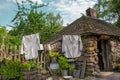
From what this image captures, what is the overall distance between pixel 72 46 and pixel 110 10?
16.1 meters

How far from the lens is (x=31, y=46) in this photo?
14.1m

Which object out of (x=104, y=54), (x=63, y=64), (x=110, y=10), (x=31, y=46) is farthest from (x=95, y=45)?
(x=110, y=10)

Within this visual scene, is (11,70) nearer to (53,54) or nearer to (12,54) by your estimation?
(12,54)

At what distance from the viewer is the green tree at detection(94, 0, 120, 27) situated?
28.1 meters

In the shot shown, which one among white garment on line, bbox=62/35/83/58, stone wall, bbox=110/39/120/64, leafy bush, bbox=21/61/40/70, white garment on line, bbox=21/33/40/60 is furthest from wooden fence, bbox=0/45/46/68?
stone wall, bbox=110/39/120/64

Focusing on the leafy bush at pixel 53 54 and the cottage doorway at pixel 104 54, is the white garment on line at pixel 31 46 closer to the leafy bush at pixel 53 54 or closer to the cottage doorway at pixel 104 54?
the leafy bush at pixel 53 54

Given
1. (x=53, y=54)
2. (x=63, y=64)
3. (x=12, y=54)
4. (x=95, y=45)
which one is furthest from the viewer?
(x=95, y=45)

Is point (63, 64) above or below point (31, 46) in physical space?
below

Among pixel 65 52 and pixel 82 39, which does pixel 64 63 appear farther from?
pixel 82 39

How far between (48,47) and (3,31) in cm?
715

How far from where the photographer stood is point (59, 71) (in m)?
13.5

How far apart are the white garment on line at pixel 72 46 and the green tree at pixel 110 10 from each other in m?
15.1

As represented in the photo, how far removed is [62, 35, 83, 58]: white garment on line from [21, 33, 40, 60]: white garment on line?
1.68 m

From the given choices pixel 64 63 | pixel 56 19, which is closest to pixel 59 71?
pixel 64 63
